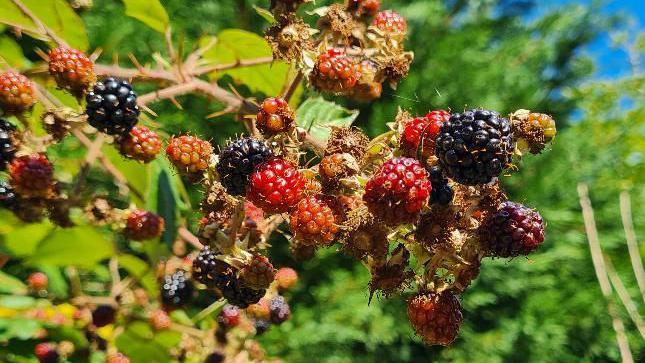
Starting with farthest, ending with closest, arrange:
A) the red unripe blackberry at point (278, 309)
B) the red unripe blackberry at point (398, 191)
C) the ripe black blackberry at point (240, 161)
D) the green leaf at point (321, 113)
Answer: the red unripe blackberry at point (278, 309) < the green leaf at point (321, 113) < the ripe black blackberry at point (240, 161) < the red unripe blackberry at point (398, 191)

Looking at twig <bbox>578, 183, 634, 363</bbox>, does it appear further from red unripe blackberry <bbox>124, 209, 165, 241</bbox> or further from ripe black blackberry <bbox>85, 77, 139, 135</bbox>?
ripe black blackberry <bbox>85, 77, 139, 135</bbox>

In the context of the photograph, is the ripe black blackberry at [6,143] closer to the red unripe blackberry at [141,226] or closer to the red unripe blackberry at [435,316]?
the red unripe blackberry at [141,226]

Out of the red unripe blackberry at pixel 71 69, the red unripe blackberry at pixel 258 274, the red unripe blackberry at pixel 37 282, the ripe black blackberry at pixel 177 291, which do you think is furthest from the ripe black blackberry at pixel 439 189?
the red unripe blackberry at pixel 37 282

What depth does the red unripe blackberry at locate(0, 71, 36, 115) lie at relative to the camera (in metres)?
0.97

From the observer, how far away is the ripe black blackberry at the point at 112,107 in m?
0.95

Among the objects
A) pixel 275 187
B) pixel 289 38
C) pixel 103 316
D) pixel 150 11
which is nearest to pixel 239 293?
pixel 275 187

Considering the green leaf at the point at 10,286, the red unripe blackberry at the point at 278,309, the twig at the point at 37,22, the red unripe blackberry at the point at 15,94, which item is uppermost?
the twig at the point at 37,22

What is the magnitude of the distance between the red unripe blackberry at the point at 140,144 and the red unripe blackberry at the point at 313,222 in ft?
1.06

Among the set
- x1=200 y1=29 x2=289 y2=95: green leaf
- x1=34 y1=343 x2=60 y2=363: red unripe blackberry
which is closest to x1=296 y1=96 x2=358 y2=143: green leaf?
x1=200 y1=29 x2=289 y2=95: green leaf

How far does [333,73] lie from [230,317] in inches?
28.3

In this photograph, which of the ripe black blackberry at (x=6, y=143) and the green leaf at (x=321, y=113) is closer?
the ripe black blackberry at (x=6, y=143)

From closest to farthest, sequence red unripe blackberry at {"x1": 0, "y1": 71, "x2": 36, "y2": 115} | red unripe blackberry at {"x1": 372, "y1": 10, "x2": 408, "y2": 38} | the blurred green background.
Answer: red unripe blackberry at {"x1": 0, "y1": 71, "x2": 36, "y2": 115}, red unripe blackberry at {"x1": 372, "y1": 10, "x2": 408, "y2": 38}, the blurred green background

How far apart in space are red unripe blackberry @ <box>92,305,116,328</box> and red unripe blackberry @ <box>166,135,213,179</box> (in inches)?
25.7

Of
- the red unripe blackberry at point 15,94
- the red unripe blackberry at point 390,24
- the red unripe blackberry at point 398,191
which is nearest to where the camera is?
the red unripe blackberry at point 398,191
